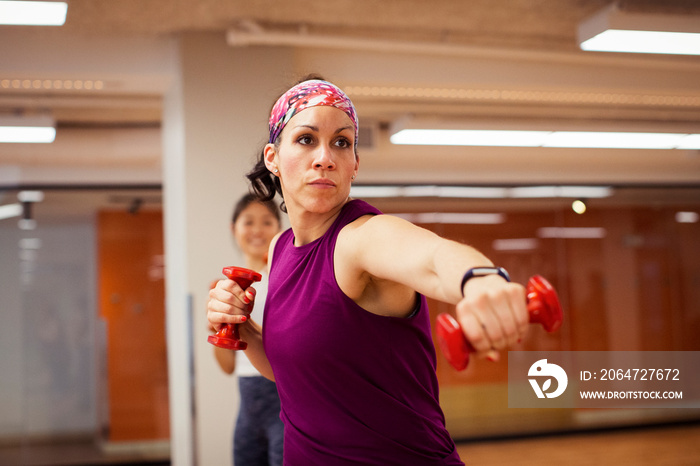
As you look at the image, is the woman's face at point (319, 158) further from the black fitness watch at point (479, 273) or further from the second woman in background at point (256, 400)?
the second woman in background at point (256, 400)

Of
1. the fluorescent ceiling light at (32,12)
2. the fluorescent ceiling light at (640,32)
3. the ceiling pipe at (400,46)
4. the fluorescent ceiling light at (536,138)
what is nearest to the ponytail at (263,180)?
the fluorescent ceiling light at (32,12)

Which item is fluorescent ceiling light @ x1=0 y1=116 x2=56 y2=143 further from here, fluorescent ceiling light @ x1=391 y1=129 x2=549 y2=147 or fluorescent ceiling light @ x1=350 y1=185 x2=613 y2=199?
fluorescent ceiling light @ x1=350 y1=185 x2=613 y2=199

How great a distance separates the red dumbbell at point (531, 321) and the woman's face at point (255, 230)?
2018 millimetres

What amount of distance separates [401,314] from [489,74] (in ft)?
12.1

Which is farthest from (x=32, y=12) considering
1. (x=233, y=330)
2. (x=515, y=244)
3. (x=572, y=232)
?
(x=572, y=232)

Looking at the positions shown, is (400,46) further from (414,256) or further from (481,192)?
(481,192)

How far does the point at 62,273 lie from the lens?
269 inches

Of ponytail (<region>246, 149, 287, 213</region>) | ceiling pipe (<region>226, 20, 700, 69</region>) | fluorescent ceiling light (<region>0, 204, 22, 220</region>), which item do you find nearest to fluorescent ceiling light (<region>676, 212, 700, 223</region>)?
ceiling pipe (<region>226, 20, 700, 69</region>)

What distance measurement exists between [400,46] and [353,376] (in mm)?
3237

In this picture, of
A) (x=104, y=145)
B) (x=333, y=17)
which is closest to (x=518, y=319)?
(x=333, y=17)

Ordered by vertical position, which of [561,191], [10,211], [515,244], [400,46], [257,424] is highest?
[400,46]

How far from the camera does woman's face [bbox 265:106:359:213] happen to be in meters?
1.26

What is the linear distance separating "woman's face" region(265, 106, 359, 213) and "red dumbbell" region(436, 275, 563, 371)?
523 millimetres

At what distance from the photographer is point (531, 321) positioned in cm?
80
